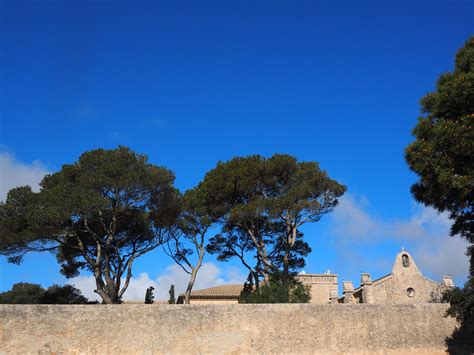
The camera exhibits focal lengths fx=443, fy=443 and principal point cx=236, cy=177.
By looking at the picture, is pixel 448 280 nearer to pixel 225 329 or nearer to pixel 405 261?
pixel 405 261

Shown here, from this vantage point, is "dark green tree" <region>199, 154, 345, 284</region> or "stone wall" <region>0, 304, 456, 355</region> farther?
"dark green tree" <region>199, 154, 345, 284</region>

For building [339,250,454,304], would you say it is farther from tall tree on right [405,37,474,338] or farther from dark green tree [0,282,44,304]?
dark green tree [0,282,44,304]

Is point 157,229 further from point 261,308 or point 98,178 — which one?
point 261,308

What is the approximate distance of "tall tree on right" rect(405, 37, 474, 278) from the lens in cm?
1370

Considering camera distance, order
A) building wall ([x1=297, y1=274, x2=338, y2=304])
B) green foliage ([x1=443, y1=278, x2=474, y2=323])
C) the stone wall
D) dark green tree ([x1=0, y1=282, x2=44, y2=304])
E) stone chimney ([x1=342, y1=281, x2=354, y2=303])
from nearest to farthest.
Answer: the stone wall, green foliage ([x1=443, y1=278, x2=474, y2=323]), stone chimney ([x1=342, y1=281, x2=354, y2=303]), dark green tree ([x1=0, y1=282, x2=44, y2=304]), building wall ([x1=297, y1=274, x2=338, y2=304])

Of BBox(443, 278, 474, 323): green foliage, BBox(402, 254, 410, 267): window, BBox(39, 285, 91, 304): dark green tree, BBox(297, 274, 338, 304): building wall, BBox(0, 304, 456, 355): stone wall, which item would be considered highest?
BBox(402, 254, 410, 267): window

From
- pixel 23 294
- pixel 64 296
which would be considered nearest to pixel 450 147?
pixel 64 296

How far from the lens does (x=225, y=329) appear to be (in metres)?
16.5

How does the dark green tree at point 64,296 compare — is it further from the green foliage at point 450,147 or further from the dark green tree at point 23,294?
the green foliage at point 450,147

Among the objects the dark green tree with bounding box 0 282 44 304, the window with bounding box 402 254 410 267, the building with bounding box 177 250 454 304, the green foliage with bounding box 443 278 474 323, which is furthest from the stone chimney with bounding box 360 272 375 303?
the dark green tree with bounding box 0 282 44 304

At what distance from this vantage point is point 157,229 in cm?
2412

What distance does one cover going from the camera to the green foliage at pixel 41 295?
1108 inches

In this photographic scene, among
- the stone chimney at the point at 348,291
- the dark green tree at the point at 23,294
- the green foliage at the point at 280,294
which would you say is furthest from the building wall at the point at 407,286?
the dark green tree at the point at 23,294

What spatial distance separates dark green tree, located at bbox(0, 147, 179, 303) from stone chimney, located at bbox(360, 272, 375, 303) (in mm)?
15276
